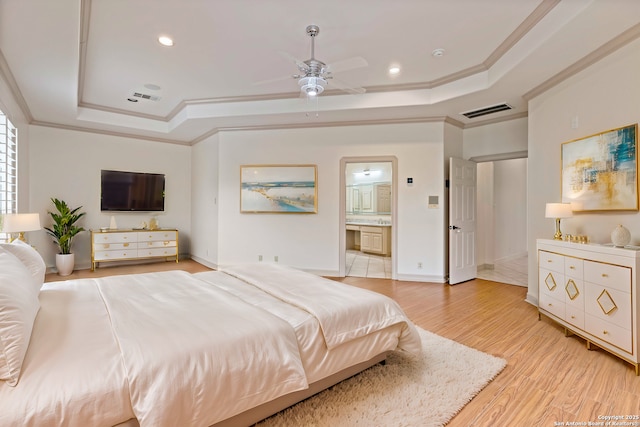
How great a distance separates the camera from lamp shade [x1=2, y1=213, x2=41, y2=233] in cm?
319

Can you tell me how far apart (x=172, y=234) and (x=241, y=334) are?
5.78 metres

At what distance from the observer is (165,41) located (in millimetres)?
3350

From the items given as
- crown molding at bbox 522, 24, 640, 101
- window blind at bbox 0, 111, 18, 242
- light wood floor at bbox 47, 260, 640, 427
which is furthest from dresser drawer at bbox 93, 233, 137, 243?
crown molding at bbox 522, 24, 640, 101

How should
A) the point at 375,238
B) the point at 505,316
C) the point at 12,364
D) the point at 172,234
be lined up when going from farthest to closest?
the point at 375,238, the point at 172,234, the point at 505,316, the point at 12,364

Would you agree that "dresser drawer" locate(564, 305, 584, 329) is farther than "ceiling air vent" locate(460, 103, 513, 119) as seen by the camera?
No

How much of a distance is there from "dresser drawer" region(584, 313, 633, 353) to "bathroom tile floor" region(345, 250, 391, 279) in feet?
10.0

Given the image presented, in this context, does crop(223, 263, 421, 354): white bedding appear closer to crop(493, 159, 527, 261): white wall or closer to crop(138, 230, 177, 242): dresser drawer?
crop(138, 230, 177, 242): dresser drawer

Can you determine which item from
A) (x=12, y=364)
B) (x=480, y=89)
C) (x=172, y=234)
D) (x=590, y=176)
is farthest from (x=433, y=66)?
(x=172, y=234)

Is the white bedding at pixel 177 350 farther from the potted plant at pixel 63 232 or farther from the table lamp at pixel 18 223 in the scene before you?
the potted plant at pixel 63 232

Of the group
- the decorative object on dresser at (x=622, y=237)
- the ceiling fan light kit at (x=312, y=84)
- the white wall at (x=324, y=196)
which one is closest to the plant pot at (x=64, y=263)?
the white wall at (x=324, y=196)

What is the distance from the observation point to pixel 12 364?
3.91 feet

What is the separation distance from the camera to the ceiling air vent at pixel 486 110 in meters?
4.60

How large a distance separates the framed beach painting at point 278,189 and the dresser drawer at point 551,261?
11.0ft

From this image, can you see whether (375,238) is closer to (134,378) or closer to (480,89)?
(480,89)
